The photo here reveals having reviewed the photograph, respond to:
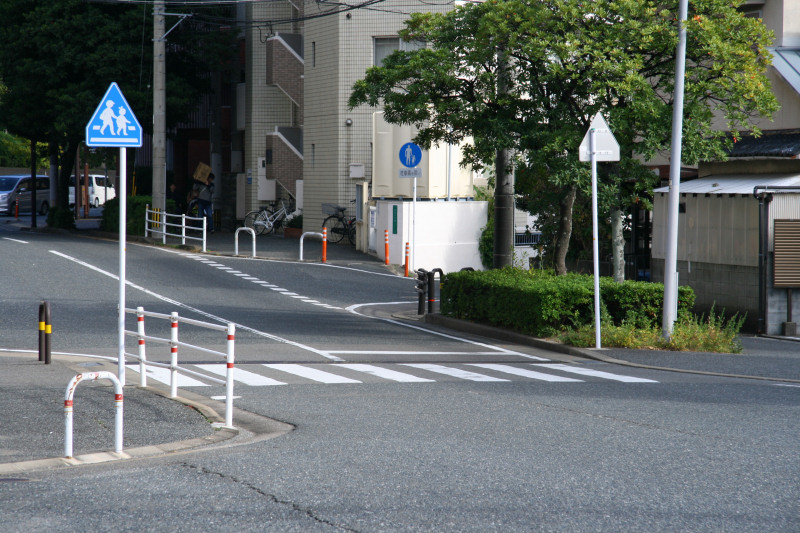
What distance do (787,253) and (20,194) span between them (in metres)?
42.5

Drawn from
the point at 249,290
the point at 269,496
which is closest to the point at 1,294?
the point at 249,290

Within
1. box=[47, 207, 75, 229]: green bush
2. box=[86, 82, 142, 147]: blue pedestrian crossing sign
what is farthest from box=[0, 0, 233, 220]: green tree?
box=[86, 82, 142, 147]: blue pedestrian crossing sign

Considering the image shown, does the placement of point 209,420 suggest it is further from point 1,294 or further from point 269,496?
point 1,294

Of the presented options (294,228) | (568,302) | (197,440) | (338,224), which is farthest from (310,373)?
(294,228)

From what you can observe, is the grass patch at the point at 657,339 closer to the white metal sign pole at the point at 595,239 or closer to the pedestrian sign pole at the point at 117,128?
the white metal sign pole at the point at 595,239

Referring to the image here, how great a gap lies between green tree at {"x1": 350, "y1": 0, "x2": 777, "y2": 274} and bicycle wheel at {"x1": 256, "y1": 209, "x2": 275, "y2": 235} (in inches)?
775

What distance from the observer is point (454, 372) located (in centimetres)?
1226

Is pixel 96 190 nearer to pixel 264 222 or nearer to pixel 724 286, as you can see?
pixel 264 222

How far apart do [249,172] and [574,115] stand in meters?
→ 25.5

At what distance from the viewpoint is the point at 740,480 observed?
6.46 meters

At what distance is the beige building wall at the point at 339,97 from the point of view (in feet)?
103

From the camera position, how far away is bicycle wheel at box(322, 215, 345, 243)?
103 feet

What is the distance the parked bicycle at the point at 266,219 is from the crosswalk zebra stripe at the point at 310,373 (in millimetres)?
23349

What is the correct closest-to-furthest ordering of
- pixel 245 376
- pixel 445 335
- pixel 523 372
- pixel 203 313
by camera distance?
pixel 245 376 < pixel 523 372 < pixel 445 335 < pixel 203 313
